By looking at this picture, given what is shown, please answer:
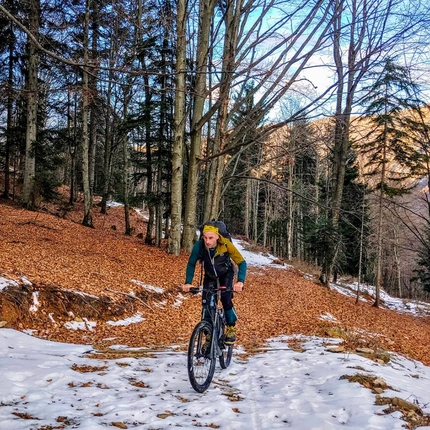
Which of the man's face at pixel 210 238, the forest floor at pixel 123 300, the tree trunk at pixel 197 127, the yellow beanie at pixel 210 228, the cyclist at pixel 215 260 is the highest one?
the tree trunk at pixel 197 127

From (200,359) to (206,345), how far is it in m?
0.20

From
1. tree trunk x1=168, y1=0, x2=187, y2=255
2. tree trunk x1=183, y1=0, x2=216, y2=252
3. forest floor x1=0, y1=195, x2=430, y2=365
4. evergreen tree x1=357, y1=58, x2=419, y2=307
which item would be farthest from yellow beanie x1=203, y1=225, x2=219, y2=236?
evergreen tree x1=357, y1=58, x2=419, y2=307

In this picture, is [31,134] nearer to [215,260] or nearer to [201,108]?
[201,108]

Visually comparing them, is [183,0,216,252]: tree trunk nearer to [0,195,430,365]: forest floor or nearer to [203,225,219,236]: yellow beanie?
[0,195,430,365]: forest floor

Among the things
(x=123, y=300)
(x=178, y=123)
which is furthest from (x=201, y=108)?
(x=123, y=300)

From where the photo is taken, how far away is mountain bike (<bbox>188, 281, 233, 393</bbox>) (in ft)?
14.0

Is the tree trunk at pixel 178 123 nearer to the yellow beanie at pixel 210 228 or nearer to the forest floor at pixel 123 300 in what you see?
the forest floor at pixel 123 300

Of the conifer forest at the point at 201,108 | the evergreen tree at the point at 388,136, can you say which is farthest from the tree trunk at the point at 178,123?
the evergreen tree at the point at 388,136

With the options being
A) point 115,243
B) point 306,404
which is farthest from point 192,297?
point 306,404

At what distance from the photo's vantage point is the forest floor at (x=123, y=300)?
6852mm

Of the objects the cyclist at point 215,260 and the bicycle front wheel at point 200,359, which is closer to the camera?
the bicycle front wheel at point 200,359

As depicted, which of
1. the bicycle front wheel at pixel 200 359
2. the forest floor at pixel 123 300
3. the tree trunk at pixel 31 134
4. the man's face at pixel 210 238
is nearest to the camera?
the bicycle front wheel at pixel 200 359

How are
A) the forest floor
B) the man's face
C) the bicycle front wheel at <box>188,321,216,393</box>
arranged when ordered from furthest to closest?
the forest floor
the man's face
the bicycle front wheel at <box>188,321,216,393</box>

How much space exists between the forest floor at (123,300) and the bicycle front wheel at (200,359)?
207cm
